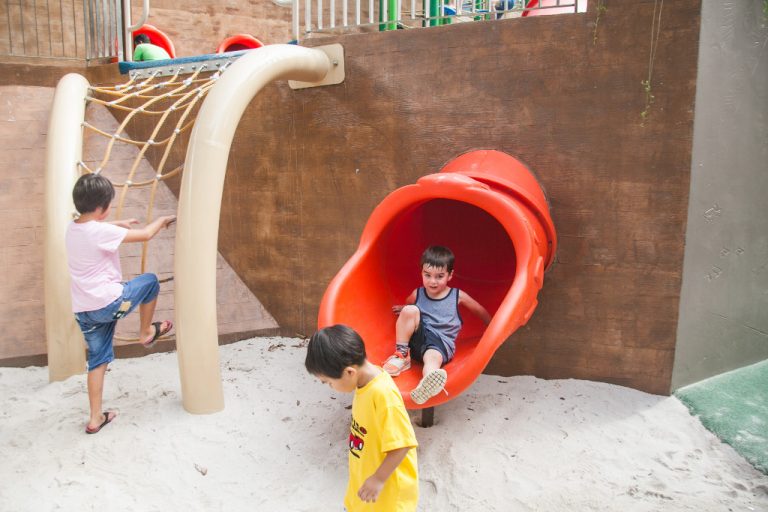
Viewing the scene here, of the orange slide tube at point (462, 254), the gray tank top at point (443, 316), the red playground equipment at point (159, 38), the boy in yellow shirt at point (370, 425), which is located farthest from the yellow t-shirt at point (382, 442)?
the red playground equipment at point (159, 38)

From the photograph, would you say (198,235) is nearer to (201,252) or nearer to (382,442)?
(201,252)

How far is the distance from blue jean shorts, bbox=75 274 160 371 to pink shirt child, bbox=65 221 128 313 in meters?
0.04

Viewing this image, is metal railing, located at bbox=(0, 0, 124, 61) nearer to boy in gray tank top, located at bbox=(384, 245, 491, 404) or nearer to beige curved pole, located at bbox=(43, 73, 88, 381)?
beige curved pole, located at bbox=(43, 73, 88, 381)

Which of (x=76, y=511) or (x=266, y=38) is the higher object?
(x=266, y=38)

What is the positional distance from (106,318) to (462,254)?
2.15 metres

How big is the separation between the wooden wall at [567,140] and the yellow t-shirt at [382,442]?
2037 mm

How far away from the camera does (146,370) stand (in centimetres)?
418

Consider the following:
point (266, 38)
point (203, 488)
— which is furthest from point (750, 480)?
point (266, 38)

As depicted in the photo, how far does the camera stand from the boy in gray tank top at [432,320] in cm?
325

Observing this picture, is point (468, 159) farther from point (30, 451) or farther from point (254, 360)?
point (30, 451)

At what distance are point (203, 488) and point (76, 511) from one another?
521mm

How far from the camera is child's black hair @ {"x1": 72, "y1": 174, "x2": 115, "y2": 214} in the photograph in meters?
3.03

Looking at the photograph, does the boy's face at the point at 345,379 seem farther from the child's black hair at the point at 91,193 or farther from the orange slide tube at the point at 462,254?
the child's black hair at the point at 91,193

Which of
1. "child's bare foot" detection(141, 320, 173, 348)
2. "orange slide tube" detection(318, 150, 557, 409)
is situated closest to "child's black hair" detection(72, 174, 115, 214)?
"child's bare foot" detection(141, 320, 173, 348)
